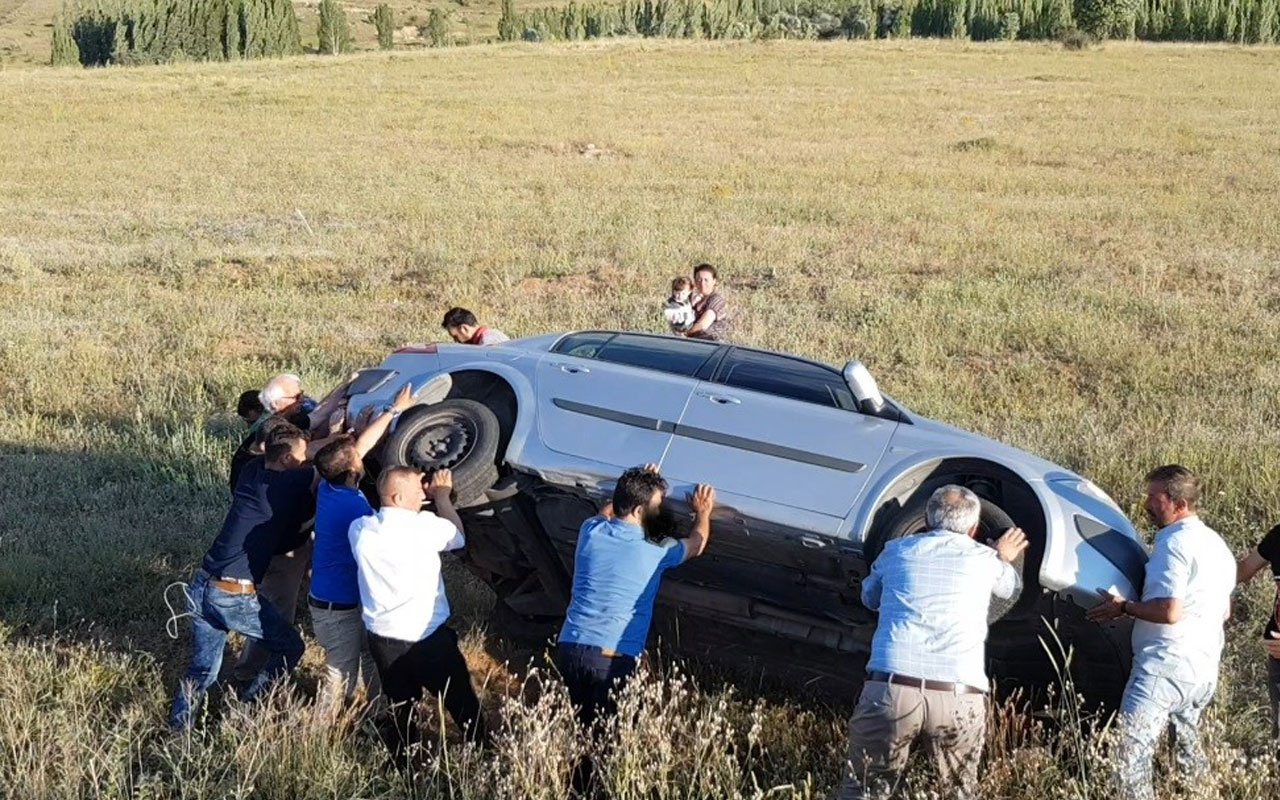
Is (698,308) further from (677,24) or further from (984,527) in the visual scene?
(677,24)

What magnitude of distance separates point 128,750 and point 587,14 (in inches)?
3325

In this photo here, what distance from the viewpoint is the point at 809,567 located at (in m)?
4.80

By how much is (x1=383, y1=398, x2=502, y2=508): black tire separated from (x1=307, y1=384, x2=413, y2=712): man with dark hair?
0.26 metres

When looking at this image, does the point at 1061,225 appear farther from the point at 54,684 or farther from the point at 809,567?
the point at 54,684

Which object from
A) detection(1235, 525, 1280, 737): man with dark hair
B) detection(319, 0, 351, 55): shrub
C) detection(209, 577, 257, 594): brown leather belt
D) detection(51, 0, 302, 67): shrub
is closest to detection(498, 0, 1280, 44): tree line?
detection(319, 0, 351, 55): shrub

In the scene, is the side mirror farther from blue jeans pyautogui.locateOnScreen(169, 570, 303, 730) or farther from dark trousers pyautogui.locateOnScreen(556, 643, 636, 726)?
blue jeans pyautogui.locateOnScreen(169, 570, 303, 730)

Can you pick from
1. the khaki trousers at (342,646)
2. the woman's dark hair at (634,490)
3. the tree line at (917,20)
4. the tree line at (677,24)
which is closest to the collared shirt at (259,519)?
the khaki trousers at (342,646)

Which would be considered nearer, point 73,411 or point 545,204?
point 73,411

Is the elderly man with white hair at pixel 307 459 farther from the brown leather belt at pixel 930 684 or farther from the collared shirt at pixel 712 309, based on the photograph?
the collared shirt at pixel 712 309

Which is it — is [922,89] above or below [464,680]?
above

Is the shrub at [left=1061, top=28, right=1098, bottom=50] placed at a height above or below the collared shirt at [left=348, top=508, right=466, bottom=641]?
above

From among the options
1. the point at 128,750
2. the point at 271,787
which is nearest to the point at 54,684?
the point at 128,750

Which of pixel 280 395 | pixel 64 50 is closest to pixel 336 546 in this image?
pixel 280 395

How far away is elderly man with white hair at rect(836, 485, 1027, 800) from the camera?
411 cm
